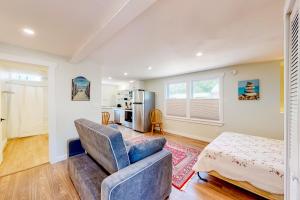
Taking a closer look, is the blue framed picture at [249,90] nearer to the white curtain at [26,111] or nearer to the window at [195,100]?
the window at [195,100]

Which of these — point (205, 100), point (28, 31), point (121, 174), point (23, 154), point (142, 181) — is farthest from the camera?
point (205, 100)

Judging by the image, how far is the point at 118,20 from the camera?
4.43ft

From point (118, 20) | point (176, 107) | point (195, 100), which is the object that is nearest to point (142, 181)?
point (118, 20)

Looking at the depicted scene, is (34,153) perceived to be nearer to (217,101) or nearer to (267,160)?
(267,160)

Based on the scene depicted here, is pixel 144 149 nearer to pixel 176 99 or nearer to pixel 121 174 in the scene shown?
pixel 121 174

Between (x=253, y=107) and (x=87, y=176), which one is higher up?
(x=253, y=107)

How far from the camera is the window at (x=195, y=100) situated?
3.85m

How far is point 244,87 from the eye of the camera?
3320mm

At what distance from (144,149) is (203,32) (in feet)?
5.83

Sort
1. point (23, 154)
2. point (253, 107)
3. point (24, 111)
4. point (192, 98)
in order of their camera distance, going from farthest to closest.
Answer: point (192, 98)
point (24, 111)
point (253, 107)
point (23, 154)

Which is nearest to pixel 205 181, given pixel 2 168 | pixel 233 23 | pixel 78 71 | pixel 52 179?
pixel 233 23

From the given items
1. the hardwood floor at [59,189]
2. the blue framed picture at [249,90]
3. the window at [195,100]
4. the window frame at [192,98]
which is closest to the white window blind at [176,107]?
the window at [195,100]

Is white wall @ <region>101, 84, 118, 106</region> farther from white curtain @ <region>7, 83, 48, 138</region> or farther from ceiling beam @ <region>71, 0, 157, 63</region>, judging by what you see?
ceiling beam @ <region>71, 0, 157, 63</region>

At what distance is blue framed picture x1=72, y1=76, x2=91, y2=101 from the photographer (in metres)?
2.93
